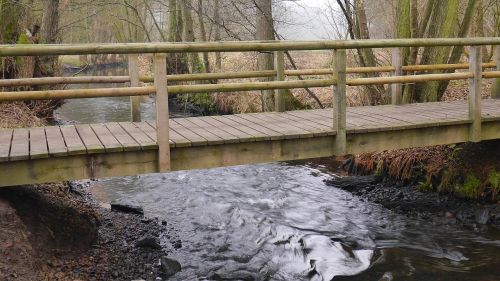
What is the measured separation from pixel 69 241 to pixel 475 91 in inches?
213

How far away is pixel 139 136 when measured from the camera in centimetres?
584

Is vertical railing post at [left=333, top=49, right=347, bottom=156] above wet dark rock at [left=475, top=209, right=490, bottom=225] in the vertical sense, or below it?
above

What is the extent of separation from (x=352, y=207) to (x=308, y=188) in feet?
4.45

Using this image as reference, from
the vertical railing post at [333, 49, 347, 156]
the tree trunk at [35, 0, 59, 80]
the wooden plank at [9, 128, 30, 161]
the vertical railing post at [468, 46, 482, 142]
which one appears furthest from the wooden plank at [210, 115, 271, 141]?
the tree trunk at [35, 0, 59, 80]

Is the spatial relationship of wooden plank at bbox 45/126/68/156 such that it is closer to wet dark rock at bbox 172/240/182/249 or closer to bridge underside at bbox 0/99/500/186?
bridge underside at bbox 0/99/500/186

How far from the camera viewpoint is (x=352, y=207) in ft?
29.7

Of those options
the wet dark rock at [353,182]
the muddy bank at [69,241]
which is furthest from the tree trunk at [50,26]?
the wet dark rock at [353,182]

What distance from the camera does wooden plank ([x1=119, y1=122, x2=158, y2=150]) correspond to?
211 inches

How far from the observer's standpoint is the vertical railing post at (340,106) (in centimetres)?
601

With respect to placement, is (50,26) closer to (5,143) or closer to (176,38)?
(5,143)

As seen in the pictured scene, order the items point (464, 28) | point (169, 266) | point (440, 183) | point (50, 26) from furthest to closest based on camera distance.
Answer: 1. point (50, 26)
2. point (464, 28)
3. point (440, 183)
4. point (169, 266)

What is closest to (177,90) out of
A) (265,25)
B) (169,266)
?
(169,266)

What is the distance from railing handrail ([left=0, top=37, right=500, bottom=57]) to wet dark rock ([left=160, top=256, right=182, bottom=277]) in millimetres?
2631

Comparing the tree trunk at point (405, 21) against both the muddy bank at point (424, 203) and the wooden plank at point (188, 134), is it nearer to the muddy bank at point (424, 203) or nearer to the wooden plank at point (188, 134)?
the muddy bank at point (424, 203)
